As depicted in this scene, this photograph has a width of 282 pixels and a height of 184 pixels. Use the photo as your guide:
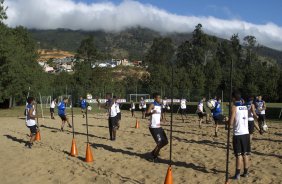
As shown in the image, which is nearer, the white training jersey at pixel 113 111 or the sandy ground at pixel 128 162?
the sandy ground at pixel 128 162

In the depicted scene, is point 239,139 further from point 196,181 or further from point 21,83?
point 21,83

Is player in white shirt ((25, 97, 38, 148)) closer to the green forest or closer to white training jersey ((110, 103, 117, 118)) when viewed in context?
white training jersey ((110, 103, 117, 118))

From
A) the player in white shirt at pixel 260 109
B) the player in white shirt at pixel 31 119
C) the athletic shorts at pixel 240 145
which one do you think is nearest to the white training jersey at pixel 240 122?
the athletic shorts at pixel 240 145

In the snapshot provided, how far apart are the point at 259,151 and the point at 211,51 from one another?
91082 millimetres

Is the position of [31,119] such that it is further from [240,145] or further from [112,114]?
[240,145]

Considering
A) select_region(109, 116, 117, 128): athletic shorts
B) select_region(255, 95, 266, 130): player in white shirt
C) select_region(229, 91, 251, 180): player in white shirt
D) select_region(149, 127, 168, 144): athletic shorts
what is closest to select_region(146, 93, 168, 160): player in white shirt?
select_region(149, 127, 168, 144): athletic shorts

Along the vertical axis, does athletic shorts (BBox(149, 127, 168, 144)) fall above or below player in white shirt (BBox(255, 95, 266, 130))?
below

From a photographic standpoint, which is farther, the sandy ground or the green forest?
the green forest

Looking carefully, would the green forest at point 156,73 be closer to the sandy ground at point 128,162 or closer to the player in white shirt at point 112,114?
the sandy ground at point 128,162

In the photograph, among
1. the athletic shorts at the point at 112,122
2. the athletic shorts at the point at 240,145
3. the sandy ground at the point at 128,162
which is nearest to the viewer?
the athletic shorts at the point at 240,145

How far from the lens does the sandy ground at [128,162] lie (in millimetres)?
9672

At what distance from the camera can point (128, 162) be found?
11.7m

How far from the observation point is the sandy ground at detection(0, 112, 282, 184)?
9.67 m

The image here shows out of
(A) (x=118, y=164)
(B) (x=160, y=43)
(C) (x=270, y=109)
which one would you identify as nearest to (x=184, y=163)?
(A) (x=118, y=164)
